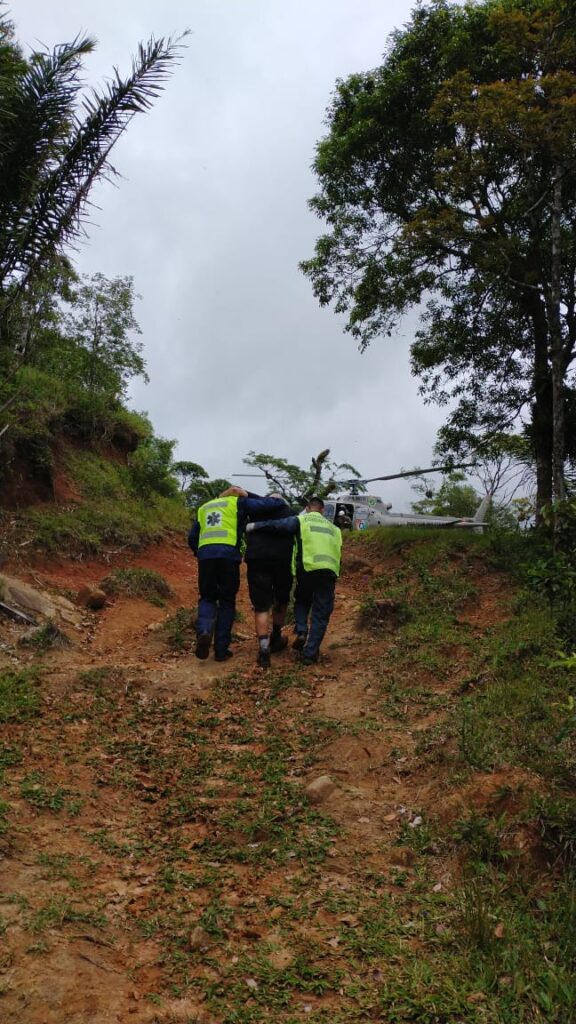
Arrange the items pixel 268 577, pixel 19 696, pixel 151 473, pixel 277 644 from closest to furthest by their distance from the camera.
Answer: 1. pixel 19 696
2. pixel 268 577
3. pixel 277 644
4. pixel 151 473

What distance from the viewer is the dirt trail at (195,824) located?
2.71 meters

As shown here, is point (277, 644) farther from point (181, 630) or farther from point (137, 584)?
point (137, 584)

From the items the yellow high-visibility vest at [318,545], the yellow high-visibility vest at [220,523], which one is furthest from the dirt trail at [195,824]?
the yellow high-visibility vest at [220,523]

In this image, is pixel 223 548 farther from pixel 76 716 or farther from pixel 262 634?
pixel 76 716

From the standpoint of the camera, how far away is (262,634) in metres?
7.43

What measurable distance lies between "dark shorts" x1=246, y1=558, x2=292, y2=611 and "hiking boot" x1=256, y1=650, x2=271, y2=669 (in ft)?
1.70

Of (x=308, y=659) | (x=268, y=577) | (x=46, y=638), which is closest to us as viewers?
(x=46, y=638)

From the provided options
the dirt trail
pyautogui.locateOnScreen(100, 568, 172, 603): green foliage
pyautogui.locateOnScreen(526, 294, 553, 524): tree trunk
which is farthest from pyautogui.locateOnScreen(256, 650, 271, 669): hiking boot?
pyautogui.locateOnScreen(526, 294, 553, 524): tree trunk

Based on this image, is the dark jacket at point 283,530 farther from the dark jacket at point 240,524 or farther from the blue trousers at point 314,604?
the dark jacket at point 240,524

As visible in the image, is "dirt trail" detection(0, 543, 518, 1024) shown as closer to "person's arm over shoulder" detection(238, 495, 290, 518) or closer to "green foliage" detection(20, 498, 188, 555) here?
"person's arm over shoulder" detection(238, 495, 290, 518)

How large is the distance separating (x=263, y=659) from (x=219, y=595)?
889 mm

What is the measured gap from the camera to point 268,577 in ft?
25.4

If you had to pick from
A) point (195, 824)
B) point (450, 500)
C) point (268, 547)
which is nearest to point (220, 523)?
point (268, 547)

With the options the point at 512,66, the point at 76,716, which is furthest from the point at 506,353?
the point at 76,716
